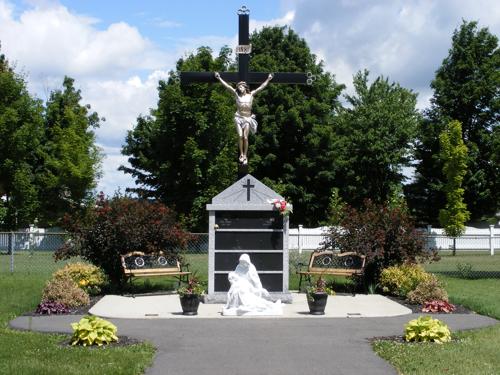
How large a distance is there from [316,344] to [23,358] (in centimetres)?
408

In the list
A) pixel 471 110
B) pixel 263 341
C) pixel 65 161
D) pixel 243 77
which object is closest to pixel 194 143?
pixel 65 161

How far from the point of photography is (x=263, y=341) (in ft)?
36.5

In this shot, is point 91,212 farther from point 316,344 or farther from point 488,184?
point 488,184

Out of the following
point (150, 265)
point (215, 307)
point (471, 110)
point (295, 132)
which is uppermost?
point (471, 110)

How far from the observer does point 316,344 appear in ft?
35.7

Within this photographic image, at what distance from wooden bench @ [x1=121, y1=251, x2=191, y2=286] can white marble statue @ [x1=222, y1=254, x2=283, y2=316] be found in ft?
13.0

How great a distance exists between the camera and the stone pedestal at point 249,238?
17234 mm

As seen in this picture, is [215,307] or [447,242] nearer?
[215,307]

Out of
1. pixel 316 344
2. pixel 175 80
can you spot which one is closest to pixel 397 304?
pixel 316 344

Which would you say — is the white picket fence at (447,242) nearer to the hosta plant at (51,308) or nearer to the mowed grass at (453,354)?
the hosta plant at (51,308)

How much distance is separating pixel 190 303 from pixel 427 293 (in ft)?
17.2

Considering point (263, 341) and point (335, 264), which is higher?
point (335, 264)

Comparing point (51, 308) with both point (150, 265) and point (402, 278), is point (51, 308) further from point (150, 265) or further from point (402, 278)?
point (402, 278)

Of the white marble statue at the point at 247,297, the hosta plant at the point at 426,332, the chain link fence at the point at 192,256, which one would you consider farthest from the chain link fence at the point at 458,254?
the hosta plant at the point at 426,332
